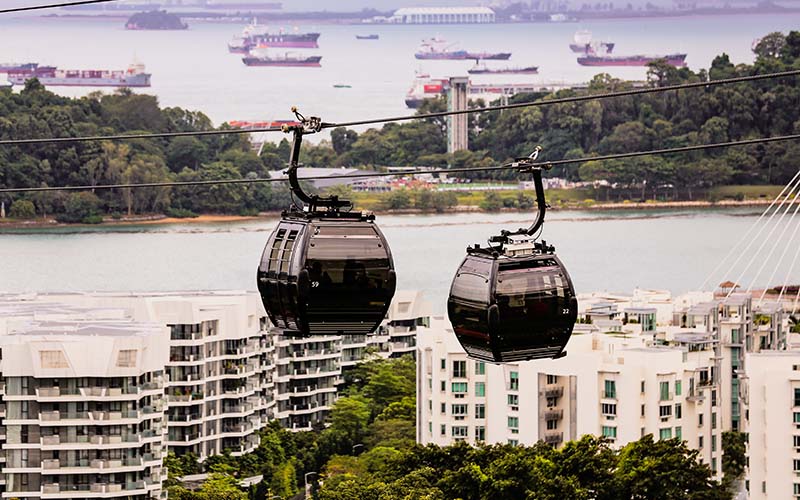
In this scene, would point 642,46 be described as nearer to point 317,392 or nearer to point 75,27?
point 75,27

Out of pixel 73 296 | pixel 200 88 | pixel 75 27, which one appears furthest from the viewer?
pixel 75 27

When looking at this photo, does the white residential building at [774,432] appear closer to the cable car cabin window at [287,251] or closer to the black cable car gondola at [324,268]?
the black cable car gondola at [324,268]

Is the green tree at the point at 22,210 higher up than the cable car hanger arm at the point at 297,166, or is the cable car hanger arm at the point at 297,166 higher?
the cable car hanger arm at the point at 297,166

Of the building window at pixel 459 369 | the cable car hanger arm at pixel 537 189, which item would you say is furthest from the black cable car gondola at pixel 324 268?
the building window at pixel 459 369

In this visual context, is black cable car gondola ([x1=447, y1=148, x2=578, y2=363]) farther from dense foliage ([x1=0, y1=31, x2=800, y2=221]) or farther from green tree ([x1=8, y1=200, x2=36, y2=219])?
green tree ([x1=8, y1=200, x2=36, y2=219])

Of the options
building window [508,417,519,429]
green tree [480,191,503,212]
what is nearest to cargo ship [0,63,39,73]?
green tree [480,191,503,212]

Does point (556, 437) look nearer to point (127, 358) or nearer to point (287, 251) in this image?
point (127, 358)

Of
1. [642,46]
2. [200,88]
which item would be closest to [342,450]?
[200,88]
